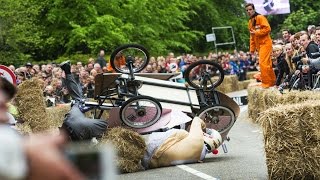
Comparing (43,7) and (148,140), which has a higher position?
(43,7)

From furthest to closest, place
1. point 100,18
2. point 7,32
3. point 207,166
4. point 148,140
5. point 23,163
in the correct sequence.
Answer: point 100,18, point 7,32, point 148,140, point 207,166, point 23,163

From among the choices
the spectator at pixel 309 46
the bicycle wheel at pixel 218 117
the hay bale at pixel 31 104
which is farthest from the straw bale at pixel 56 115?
the spectator at pixel 309 46

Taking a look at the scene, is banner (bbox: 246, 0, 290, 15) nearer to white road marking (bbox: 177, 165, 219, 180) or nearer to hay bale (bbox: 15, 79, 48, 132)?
hay bale (bbox: 15, 79, 48, 132)

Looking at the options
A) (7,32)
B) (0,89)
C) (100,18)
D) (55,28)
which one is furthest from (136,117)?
(55,28)

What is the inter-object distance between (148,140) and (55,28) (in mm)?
27300

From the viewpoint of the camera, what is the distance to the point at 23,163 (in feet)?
5.40

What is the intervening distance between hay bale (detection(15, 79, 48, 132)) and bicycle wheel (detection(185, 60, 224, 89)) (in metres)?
3.10

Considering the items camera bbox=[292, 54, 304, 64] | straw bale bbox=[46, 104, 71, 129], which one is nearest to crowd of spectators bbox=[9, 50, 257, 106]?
straw bale bbox=[46, 104, 71, 129]

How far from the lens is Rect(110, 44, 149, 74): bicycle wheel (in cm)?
1334

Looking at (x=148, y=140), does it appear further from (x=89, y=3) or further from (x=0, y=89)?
(x=89, y=3)

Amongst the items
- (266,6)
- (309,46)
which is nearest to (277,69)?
(309,46)

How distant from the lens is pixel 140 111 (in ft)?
40.7

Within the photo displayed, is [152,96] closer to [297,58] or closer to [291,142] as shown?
[297,58]

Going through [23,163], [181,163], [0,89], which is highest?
[0,89]
